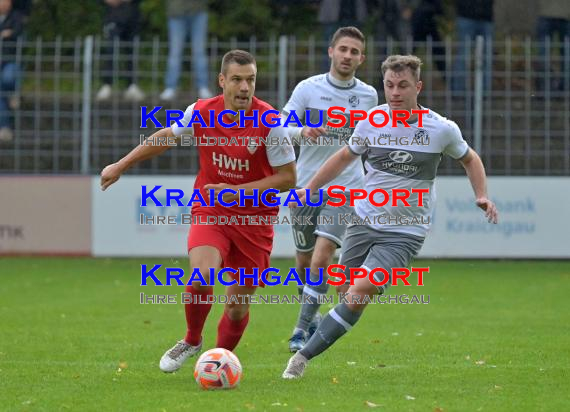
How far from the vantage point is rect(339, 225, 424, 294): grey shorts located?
8.22m

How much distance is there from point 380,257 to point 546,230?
31.7 feet

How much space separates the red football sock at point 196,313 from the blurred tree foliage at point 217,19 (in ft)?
49.9

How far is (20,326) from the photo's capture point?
1139 cm

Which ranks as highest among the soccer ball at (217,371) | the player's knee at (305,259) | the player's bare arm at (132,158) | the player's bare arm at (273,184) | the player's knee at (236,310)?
the player's bare arm at (132,158)

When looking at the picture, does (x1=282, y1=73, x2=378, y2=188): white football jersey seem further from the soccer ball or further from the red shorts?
the soccer ball

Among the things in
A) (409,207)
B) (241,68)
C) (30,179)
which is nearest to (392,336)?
(409,207)

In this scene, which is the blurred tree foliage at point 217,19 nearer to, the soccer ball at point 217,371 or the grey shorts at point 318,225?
the grey shorts at point 318,225

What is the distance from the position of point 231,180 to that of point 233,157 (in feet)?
0.58

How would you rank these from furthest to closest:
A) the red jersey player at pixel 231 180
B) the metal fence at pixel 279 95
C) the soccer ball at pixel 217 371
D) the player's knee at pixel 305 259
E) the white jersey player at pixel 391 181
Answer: the metal fence at pixel 279 95, the player's knee at pixel 305 259, the red jersey player at pixel 231 180, the white jersey player at pixel 391 181, the soccer ball at pixel 217 371

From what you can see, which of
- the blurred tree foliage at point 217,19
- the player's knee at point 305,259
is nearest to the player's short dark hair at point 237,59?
the player's knee at point 305,259

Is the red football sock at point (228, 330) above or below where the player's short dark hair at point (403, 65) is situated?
below

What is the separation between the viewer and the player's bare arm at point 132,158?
8.37 meters

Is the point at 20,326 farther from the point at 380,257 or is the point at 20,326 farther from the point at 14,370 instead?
the point at 380,257

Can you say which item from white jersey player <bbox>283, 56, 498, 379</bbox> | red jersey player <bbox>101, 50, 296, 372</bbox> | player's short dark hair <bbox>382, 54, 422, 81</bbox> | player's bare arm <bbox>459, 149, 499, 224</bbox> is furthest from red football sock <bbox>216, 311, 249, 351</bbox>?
player's short dark hair <bbox>382, 54, 422, 81</bbox>
